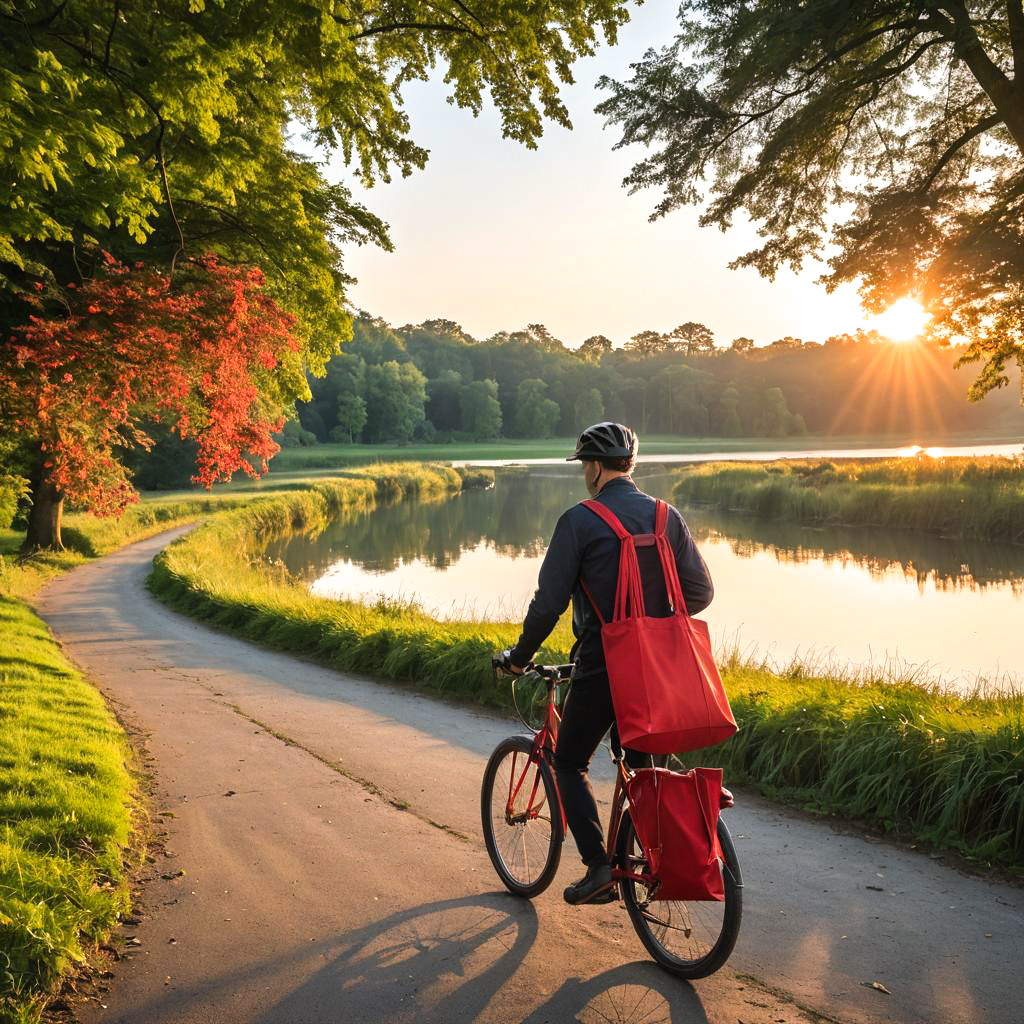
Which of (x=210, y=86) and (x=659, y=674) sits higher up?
(x=210, y=86)

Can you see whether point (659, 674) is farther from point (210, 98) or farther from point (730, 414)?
point (730, 414)

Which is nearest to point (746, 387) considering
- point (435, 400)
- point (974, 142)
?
point (435, 400)

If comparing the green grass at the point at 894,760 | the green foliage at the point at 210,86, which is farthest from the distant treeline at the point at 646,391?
the green grass at the point at 894,760

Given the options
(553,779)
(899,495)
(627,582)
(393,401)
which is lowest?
(553,779)

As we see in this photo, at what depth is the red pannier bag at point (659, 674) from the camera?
297 centimetres

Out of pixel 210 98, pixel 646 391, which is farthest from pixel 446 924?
pixel 646 391

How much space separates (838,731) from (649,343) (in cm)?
15935

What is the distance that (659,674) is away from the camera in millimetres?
3018

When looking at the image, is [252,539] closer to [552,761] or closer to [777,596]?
[777,596]

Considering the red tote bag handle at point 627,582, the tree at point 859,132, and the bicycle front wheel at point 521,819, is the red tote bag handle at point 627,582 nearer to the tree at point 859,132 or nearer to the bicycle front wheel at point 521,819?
the bicycle front wheel at point 521,819

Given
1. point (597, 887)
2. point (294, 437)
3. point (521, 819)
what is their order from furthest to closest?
point (294, 437) < point (521, 819) < point (597, 887)

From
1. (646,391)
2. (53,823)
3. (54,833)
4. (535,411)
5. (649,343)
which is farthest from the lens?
(649,343)

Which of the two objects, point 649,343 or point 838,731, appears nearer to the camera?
point 838,731

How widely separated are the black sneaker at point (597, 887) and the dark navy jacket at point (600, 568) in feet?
2.62
